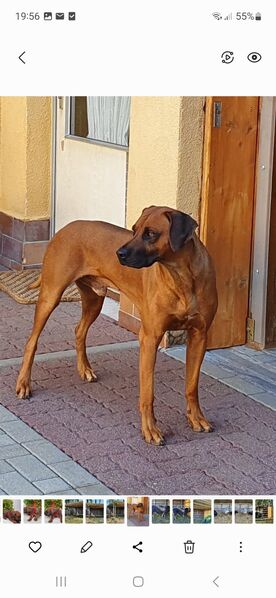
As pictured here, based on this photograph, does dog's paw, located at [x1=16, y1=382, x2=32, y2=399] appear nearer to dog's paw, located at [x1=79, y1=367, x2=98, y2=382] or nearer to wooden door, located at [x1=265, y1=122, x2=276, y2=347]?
dog's paw, located at [x1=79, y1=367, x2=98, y2=382]

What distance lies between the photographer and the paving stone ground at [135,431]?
146 inches

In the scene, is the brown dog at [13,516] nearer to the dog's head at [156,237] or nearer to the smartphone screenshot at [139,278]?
the smartphone screenshot at [139,278]

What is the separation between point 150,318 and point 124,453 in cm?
59

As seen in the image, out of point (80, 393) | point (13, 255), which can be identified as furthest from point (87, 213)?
point (80, 393)

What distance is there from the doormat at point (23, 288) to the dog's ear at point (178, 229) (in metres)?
2.81

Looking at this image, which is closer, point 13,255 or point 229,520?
point 229,520

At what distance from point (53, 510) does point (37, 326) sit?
2.68 metres

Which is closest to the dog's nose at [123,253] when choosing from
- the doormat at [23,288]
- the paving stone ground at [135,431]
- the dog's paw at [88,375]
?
the paving stone ground at [135,431]

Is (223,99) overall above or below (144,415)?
above

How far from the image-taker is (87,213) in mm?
6871

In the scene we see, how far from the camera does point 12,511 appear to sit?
197 centimetres
